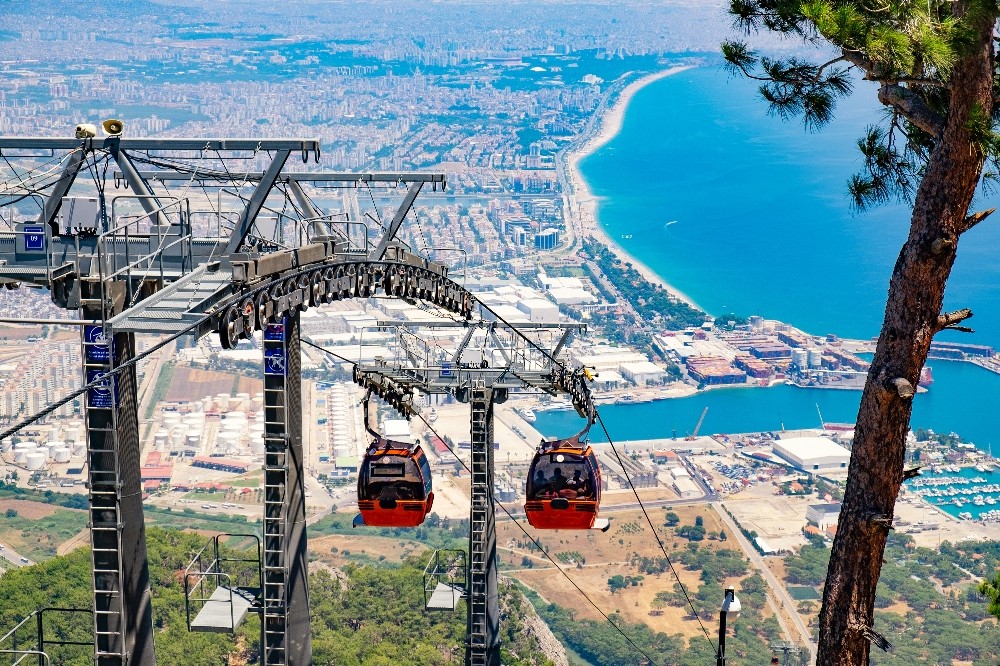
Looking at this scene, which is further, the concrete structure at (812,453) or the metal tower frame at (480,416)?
the concrete structure at (812,453)

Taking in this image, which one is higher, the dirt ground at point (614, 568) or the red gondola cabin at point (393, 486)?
the red gondola cabin at point (393, 486)

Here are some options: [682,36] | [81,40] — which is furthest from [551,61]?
[81,40]

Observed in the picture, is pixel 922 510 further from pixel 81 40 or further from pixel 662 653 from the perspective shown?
pixel 81 40

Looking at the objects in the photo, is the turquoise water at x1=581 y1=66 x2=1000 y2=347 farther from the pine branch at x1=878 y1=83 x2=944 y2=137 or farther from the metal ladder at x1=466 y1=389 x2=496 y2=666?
the pine branch at x1=878 y1=83 x2=944 y2=137

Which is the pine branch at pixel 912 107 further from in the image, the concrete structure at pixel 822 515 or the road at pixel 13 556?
the concrete structure at pixel 822 515

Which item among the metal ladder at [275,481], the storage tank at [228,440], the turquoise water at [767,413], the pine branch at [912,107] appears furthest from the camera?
the turquoise water at [767,413]

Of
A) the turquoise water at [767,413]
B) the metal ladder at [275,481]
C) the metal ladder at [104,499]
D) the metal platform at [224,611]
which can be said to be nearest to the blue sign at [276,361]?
the metal ladder at [275,481]

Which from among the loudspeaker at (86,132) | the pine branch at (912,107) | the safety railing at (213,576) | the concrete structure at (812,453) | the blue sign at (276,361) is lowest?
the concrete structure at (812,453)
